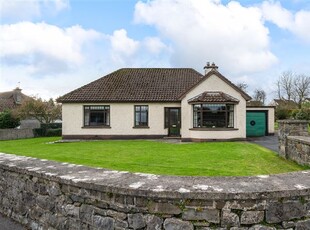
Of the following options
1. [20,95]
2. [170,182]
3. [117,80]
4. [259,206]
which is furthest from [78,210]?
[20,95]

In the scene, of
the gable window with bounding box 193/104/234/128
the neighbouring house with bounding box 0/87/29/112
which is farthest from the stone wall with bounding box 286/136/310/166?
the neighbouring house with bounding box 0/87/29/112

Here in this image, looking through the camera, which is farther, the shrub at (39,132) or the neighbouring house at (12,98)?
the neighbouring house at (12,98)

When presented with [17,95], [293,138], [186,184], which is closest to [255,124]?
[293,138]

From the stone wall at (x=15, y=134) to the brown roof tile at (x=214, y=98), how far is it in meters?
18.8

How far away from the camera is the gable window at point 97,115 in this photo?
24.5 m

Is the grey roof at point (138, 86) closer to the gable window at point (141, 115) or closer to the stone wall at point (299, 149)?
the gable window at point (141, 115)

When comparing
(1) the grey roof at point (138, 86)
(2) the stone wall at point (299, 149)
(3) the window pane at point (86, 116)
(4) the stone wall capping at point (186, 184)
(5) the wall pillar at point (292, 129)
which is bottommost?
(2) the stone wall at point (299, 149)

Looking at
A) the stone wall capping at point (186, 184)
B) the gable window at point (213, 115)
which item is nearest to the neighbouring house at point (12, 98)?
the gable window at point (213, 115)

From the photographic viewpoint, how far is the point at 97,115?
24656 mm

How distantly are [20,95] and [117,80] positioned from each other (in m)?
32.1

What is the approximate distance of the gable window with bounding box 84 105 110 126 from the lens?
24531 millimetres

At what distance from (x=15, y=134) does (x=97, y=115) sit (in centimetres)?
1122

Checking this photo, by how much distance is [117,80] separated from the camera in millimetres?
26703

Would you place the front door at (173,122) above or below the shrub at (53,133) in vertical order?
above
